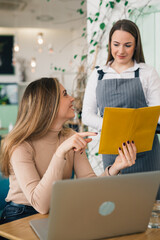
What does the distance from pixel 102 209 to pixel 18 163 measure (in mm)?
593

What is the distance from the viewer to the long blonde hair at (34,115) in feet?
5.06

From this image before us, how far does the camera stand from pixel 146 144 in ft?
5.32

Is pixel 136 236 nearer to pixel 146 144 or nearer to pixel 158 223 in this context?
pixel 158 223

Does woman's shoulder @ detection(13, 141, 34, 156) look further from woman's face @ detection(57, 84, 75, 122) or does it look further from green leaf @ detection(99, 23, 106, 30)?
green leaf @ detection(99, 23, 106, 30)

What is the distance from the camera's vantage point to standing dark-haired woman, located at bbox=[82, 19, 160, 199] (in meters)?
2.04

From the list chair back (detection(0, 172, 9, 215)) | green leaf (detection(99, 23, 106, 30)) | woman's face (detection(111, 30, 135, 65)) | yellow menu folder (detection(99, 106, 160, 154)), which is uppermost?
green leaf (detection(99, 23, 106, 30))

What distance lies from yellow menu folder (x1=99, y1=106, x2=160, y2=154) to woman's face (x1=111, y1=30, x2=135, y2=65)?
0.63 m

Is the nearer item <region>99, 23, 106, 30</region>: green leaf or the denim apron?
the denim apron

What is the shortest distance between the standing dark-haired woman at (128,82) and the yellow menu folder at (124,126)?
0.53 metres

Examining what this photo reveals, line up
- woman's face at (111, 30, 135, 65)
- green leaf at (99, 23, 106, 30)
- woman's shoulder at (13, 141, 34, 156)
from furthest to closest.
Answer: green leaf at (99, 23, 106, 30) < woman's face at (111, 30, 135, 65) < woman's shoulder at (13, 141, 34, 156)

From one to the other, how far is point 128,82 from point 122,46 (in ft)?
0.78

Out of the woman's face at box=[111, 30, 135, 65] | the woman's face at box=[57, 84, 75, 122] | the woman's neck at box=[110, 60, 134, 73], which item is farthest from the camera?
the woman's neck at box=[110, 60, 134, 73]

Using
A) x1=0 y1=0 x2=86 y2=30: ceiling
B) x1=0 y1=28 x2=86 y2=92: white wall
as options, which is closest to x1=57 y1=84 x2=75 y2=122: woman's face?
x1=0 y1=0 x2=86 y2=30: ceiling

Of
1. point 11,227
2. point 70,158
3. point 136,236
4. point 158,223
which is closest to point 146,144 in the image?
point 70,158
